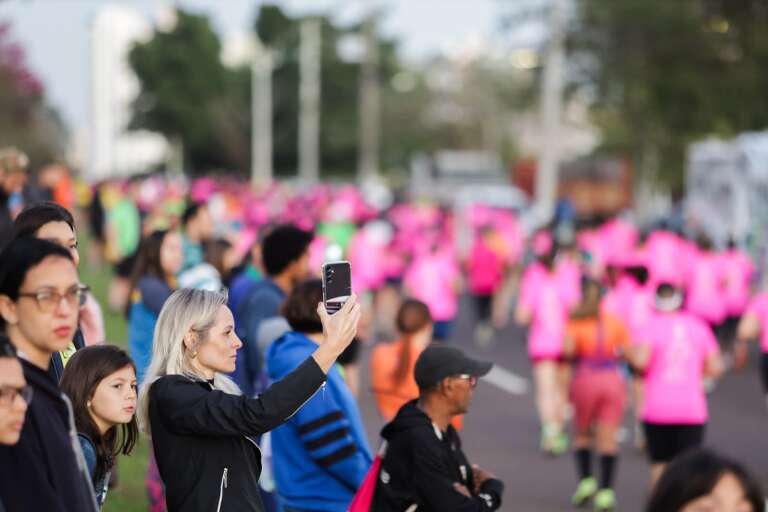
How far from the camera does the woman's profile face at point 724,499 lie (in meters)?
3.45

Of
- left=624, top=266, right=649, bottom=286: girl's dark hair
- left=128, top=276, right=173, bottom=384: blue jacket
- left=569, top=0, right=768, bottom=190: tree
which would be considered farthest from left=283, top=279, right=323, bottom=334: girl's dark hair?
left=569, top=0, right=768, bottom=190: tree

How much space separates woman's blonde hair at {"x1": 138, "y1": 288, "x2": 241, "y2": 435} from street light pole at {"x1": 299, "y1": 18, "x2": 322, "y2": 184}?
61597 millimetres

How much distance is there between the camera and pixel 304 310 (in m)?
6.41

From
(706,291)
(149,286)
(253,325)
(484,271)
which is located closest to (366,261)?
(484,271)

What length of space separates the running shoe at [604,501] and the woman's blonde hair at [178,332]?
577cm

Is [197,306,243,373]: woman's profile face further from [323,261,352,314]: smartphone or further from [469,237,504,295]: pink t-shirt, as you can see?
[469,237,504,295]: pink t-shirt

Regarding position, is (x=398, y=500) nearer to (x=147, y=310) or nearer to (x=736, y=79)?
(x=147, y=310)

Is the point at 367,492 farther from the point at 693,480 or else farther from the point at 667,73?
the point at 667,73

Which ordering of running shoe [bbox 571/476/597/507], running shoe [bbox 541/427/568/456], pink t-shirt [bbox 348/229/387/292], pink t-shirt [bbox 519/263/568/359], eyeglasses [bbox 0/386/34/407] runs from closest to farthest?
eyeglasses [bbox 0/386/34/407] < running shoe [bbox 571/476/597/507] < running shoe [bbox 541/427/568/456] < pink t-shirt [bbox 519/263/568/359] < pink t-shirt [bbox 348/229/387/292]

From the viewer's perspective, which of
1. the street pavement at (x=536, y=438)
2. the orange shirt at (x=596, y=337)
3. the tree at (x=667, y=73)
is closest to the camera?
the orange shirt at (x=596, y=337)

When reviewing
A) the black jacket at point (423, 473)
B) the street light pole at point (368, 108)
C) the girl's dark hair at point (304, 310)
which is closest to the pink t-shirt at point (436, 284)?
the girl's dark hair at point (304, 310)

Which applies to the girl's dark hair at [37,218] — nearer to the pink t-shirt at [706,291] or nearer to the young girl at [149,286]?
the young girl at [149,286]

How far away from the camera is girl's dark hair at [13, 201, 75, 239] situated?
562 centimetres

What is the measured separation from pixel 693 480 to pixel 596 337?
23.7ft
